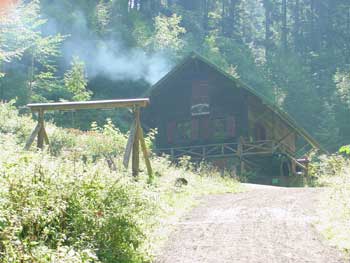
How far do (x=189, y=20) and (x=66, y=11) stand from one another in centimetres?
1839

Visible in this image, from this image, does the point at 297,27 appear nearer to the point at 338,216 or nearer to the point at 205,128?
the point at 205,128

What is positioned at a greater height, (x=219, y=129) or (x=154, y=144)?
(x=219, y=129)

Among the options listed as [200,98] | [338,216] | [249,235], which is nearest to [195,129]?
[200,98]

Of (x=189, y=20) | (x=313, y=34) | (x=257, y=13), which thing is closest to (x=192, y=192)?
(x=189, y=20)

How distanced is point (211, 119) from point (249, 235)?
70.2 ft

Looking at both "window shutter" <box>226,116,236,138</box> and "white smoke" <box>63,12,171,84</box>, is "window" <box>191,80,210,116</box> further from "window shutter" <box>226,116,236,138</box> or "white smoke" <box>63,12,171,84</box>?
"white smoke" <box>63,12,171,84</box>

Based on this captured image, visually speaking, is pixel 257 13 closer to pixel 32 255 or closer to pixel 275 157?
pixel 275 157

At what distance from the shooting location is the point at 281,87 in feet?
189

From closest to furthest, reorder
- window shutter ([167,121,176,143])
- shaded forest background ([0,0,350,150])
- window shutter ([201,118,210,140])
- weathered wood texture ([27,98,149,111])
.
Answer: weathered wood texture ([27,98,149,111]) < window shutter ([201,118,210,140]) < window shutter ([167,121,176,143]) < shaded forest background ([0,0,350,150])

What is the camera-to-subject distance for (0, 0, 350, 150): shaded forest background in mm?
34469

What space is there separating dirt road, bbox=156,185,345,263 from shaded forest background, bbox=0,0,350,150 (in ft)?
50.9

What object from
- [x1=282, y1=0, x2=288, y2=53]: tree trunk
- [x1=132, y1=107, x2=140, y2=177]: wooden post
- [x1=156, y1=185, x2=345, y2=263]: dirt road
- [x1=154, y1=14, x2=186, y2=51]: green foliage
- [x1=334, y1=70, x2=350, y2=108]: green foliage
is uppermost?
[x1=282, y1=0, x2=288, y2=53]: tree trunk

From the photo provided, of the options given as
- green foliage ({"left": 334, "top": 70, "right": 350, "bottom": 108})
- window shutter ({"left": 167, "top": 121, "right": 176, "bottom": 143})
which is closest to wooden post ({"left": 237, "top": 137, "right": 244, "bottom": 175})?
window shutter ({"left": 167, "top": 121, "right": 176, "bottom": 143})

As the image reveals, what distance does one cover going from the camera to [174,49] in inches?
1901
